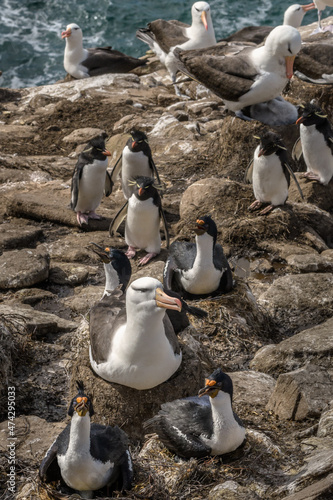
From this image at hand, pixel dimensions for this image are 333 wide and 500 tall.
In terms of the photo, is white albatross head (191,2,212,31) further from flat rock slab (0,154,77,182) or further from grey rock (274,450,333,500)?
grey rock (274,450,333,500)

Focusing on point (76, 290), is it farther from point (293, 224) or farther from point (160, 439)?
point (160, 439)

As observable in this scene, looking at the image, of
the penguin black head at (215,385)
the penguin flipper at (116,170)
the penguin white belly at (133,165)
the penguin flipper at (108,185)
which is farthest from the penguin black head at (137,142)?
the penguin black head at (215,385)

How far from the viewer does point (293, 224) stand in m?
9.29

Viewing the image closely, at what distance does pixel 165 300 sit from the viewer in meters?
4.98

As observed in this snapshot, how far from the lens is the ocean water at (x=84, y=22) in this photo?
75.9 feet

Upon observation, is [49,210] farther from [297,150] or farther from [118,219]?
[297,150]

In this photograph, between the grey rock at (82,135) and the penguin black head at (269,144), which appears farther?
the grey rock at (82,135)

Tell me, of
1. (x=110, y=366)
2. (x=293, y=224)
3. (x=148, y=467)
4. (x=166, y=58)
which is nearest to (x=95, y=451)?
(x=148, y=467)

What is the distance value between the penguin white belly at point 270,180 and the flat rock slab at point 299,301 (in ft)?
5.12

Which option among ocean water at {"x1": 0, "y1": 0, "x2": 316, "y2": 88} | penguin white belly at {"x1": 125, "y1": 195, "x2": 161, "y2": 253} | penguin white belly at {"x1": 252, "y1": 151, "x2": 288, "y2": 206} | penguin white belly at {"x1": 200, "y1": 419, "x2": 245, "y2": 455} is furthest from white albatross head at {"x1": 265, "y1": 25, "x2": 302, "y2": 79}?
ocean water at {"x1": 0, "y1": 0, "x2": 316, "y2": 88}

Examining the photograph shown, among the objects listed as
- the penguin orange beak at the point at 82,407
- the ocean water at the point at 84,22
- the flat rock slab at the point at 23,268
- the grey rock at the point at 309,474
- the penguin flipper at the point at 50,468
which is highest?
the penguin orange beak at the point at 82,407

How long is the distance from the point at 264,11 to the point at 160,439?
23140 millimetres

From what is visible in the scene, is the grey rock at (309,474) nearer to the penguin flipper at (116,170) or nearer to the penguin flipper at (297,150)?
the penguin flipper at (116,170)

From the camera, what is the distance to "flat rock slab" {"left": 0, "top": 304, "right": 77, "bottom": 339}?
6.87 meters
